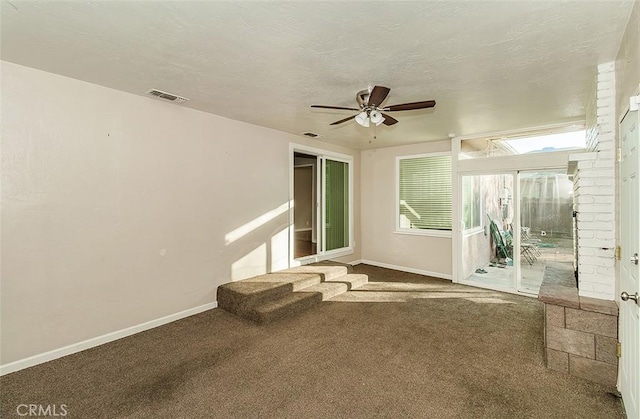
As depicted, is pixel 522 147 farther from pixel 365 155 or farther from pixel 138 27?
pixel 138 27

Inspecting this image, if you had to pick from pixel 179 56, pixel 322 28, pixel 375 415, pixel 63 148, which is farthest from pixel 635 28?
pixel 63 148

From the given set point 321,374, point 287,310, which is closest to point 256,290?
point 287,310

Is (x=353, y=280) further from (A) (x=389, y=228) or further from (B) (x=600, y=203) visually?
(B) (x=600, y=203)

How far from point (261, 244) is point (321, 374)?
8.11 ft

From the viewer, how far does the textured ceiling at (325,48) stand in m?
1.82

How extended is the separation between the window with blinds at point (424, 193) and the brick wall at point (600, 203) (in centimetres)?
292

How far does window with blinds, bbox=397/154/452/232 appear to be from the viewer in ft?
18.3

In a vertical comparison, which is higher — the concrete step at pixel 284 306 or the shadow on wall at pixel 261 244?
the shadow on wall at pixel 261 244

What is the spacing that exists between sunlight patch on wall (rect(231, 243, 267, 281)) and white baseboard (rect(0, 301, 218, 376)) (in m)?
0.63

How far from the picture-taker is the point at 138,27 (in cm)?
199

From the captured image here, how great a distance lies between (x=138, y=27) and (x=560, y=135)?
535 cm

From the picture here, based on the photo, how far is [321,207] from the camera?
5.89 metres

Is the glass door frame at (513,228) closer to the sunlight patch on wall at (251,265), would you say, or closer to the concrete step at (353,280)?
the concrete step at (353,280)

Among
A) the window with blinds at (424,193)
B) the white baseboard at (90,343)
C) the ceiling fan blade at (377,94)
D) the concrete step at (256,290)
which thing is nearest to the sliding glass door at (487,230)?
the window with blinds at (424,193)
